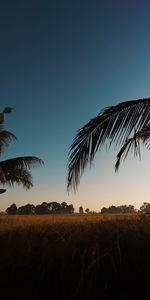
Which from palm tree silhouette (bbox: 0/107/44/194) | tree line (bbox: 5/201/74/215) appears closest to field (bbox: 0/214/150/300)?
palm tree silhouette (bbox: 0/107/44/194)

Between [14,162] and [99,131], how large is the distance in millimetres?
9078

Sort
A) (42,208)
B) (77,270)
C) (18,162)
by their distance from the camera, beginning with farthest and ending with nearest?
(42,208) < (18,162) < (77,270)

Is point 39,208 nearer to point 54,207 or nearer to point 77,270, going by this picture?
point 54,207

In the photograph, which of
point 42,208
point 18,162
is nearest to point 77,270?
point 18,162

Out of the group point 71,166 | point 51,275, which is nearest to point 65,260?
point 51,275

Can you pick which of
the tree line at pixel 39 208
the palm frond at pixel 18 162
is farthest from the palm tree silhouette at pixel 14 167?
the tree line at pixel 39 208

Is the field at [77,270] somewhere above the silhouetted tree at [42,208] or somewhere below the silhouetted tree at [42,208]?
below

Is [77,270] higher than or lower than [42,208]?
lower

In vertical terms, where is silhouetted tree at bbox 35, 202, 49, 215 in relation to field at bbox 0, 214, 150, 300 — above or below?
above

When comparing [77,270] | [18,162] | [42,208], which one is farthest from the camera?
[42,208]

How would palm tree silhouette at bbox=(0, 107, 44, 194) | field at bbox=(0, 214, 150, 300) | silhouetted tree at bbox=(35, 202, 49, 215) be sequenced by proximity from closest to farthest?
field at bbox=(0, 214, 150, 300) → palm tree silhouette at bbox=(0, 107, 44, 194) → silhouetted tree at bbox=(35, 202, 49, 215)

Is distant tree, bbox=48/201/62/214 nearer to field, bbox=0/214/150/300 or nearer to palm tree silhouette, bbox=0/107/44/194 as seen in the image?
palm tree silhouette, bbox=0/107/44/194

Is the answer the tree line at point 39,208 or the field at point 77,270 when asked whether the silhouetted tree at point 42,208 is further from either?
the field at point 77,270

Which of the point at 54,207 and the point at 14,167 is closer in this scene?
the point at 14,167
